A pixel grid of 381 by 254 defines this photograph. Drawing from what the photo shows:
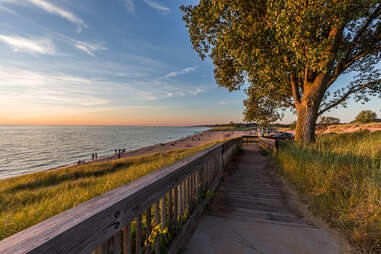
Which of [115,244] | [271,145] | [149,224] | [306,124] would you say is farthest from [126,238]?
[271,145]

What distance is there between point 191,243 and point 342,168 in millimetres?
4434

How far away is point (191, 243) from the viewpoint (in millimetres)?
2492

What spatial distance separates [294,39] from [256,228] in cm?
529

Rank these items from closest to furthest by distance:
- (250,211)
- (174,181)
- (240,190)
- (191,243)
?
(174,181) → (191,243) → (250,211) → (240,190)

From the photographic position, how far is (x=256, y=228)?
9.38 feet

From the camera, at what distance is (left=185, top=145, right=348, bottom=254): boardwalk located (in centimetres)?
240

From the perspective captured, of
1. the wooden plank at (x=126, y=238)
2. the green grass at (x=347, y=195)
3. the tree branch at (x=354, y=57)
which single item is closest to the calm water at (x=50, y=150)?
the wooden plank at (x=126, y=238)

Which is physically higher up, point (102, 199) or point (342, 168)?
point (102, 199)

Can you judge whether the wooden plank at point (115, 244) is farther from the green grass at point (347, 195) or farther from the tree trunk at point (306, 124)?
the tree trunk at point (306, 124)

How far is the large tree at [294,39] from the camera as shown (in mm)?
4918

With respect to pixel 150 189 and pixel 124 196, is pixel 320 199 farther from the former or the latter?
pixel 124 196

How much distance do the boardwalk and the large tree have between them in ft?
14.9

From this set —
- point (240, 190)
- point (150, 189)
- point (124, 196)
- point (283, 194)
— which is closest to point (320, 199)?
point (283, 194)

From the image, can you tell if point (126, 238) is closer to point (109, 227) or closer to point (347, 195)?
point (109, 227)
